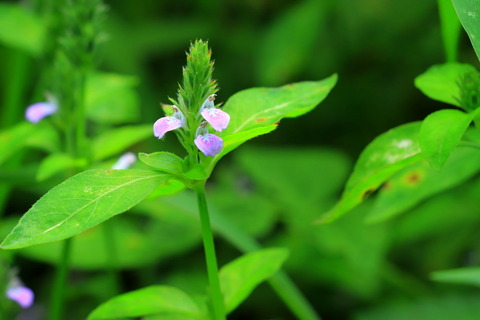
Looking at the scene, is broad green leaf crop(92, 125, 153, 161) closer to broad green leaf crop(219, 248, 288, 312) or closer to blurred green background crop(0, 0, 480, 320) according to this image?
blurred green background crop(0, 0, 480, 320)

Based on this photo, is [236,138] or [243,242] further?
[243,242]

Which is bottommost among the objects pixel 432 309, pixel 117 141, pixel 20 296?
pixel 432 309

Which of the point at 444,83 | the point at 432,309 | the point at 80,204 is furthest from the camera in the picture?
the point at 432,309

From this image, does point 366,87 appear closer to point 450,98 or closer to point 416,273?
point 416,273

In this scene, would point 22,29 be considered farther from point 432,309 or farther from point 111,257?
point 432,309

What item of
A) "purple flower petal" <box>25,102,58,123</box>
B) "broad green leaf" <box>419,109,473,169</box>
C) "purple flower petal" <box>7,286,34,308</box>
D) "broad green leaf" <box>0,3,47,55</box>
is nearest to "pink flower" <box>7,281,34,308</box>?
"purple flower petal" <box>7,286,34,308</box>

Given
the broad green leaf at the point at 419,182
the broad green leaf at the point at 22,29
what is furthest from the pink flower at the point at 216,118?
the broad green leaf at the point at 22,29

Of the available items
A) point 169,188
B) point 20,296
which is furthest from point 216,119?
point 20,296
